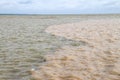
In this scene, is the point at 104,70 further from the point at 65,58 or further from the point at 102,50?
the point at 102,50

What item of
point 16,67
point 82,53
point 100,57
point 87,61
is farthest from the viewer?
point 82,53

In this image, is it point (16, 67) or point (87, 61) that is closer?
point (16, 67)

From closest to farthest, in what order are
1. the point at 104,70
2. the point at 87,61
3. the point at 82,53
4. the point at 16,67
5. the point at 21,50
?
the point at 104,70
the point at 16,67
the point at 87,61
the point at 82,53
the point at 21,50

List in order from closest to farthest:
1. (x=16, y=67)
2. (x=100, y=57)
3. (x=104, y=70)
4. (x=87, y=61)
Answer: (x=104, y=70), (x=16, y=67), (x=87, y=61), (x=100, y=57)

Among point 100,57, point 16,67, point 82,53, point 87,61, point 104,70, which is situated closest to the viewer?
point 104,70

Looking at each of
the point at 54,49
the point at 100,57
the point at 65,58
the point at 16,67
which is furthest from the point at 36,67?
the point at 54,49

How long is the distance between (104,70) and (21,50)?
143 inches

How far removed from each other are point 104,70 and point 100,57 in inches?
59.0

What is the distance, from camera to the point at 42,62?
7020 millimetres

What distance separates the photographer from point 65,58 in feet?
24.3

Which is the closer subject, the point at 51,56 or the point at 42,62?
the point at 42,62

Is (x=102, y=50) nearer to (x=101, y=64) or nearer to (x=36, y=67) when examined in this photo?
(x=101, y=64)

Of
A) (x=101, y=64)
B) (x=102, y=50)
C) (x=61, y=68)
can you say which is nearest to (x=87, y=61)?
(x=101, y=64)

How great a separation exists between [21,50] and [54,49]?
1124mm
